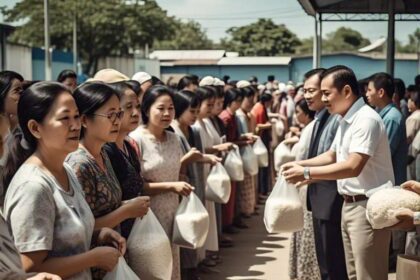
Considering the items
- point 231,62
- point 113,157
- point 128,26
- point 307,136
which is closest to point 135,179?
point 113,157

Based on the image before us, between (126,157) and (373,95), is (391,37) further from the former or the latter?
(126,157)

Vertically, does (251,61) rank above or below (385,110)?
above

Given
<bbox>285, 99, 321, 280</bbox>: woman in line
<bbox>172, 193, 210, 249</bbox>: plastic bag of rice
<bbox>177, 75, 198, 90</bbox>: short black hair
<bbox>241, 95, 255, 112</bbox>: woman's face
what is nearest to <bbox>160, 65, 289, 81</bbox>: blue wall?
<bbox>241, 95, 255, 112</bbox>: woman's face

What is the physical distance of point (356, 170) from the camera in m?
3.94

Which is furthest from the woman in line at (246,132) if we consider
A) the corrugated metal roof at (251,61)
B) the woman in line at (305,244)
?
the corrugated metal roof at (251,61)

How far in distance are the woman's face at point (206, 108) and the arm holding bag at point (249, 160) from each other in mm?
1092

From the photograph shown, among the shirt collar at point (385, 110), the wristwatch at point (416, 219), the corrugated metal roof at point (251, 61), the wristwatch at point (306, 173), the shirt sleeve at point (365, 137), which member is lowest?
the wristwatch at point (416, 219)

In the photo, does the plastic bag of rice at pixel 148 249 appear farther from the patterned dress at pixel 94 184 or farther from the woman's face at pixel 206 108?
the woman's face at pixel 206 108

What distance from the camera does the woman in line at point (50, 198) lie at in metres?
2.38

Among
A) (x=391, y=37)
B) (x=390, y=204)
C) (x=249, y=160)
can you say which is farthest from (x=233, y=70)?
(x=390, y=204)

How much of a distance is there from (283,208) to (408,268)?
118 centimetres

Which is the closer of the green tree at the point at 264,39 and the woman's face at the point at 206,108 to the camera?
the woman's face at the point at 206,108

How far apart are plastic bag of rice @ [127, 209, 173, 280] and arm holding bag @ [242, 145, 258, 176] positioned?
169 inches

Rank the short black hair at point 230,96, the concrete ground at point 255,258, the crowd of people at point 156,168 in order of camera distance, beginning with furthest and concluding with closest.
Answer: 1. the short black hair at point 230,96
2. the concrete ground at point 255,258
3. the crowd of people at point 156,168
